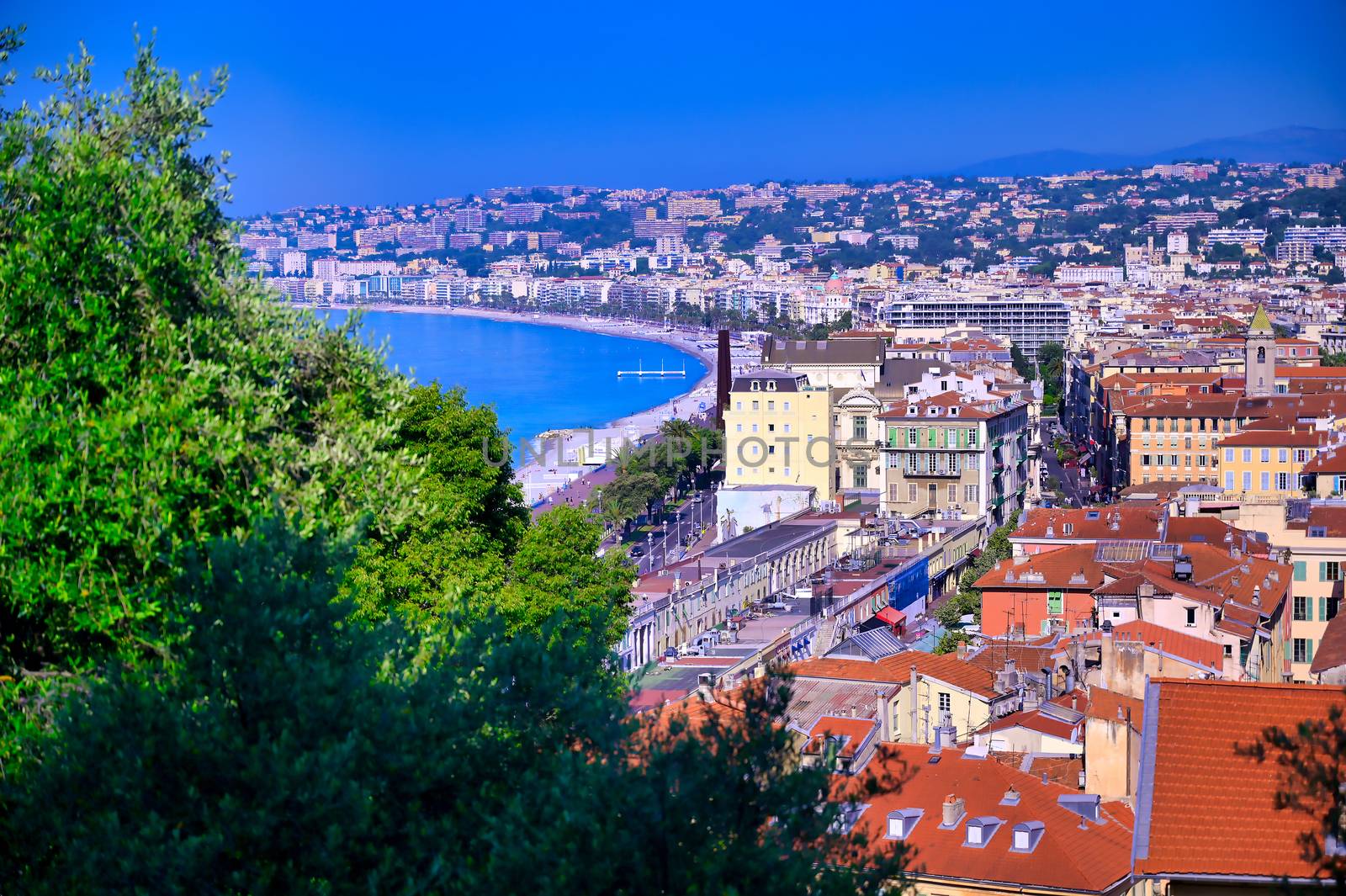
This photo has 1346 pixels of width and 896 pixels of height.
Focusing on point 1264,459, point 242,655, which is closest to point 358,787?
point 242,655

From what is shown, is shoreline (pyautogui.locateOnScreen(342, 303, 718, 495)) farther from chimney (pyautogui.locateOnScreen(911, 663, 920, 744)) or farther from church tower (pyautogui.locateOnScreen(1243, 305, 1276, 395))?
church tower (pyautogui.locateOnScreen(1243, 305, 1276, 395))

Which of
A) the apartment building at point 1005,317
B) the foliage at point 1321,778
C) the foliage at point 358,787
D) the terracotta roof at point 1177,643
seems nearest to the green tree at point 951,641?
the terracotta roof at point 1177,643

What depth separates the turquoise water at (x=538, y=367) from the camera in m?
57.5

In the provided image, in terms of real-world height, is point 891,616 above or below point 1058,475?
above

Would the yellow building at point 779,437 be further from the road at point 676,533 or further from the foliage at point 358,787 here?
the foliage at point 358,787

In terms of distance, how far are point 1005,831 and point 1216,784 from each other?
2229 mm

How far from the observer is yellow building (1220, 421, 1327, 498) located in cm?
2303

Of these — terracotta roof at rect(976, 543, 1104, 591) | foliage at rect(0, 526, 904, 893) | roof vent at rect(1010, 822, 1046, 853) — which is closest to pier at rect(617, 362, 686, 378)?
terracotta roof at rect(976, 543, 1104, 591)

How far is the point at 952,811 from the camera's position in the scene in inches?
282

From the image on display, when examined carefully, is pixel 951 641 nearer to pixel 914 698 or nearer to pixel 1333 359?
pixel 914 698

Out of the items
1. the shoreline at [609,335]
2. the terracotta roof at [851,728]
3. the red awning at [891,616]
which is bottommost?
the shoreline at [609,335]

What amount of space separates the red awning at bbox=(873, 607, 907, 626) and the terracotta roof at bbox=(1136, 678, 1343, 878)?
13503mm

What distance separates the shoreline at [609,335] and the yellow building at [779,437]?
3854 mm

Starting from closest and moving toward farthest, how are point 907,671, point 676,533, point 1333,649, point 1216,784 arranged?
point 1216,784 → point 1333,649 → point 907,671 → point 676,533
